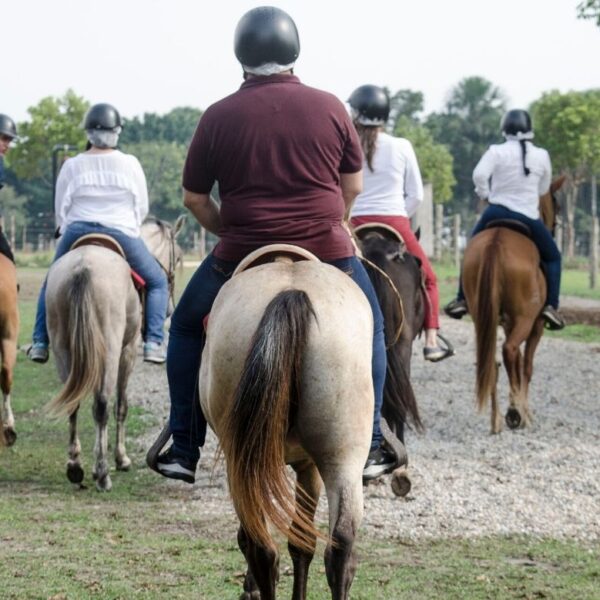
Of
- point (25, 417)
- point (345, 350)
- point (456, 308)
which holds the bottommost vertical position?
point (25, 417)

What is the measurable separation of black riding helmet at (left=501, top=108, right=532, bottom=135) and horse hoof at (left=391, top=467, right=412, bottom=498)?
4.80 meters

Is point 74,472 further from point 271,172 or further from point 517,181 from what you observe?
point 517,181

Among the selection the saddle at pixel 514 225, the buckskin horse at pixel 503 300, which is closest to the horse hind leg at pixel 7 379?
the buckskin horse at pixel 503 300

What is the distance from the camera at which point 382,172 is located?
30.7ft

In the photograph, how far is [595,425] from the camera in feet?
40.1

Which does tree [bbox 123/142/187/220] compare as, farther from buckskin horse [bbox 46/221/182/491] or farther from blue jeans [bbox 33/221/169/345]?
buckskin horse [bbox 46/221/182/491]

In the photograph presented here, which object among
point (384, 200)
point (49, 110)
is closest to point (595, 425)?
point (384, 200)

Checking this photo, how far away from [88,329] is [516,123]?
5194 mm

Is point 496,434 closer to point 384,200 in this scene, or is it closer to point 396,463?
point 384,200

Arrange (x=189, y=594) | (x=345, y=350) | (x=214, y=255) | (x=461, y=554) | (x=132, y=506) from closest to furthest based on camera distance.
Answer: (x=345, y=350)
(x=214, y=255)
(x=189, y=594)
(x=461, y=554)
(x=132, y=506)

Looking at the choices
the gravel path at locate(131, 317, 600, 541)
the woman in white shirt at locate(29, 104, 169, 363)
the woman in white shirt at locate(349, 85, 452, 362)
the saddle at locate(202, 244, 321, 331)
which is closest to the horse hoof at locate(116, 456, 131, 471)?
the gravel path at locate(131, 317, 600, 541)

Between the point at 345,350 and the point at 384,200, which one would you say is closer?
the point at 345,350

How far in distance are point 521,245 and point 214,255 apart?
709 centimetres

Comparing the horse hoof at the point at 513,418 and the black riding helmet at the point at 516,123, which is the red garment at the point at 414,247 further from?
the black riding helmet at the point at 516,123
